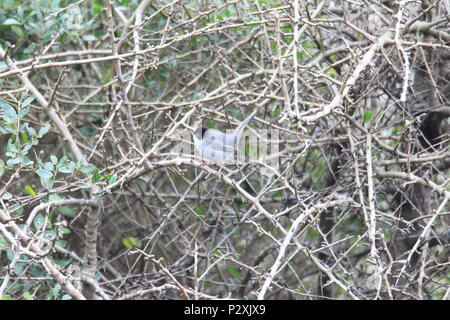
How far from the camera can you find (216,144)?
13.5 ft

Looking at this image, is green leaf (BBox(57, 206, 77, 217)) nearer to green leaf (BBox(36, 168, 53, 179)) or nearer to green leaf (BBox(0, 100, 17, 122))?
green leaf (BBox(36, 168, 53, 179))

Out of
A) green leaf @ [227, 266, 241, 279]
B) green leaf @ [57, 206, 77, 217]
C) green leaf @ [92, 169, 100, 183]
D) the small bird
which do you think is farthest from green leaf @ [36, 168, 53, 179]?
green leaf @ [227, 266, 241, 279]

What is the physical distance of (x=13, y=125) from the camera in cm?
300

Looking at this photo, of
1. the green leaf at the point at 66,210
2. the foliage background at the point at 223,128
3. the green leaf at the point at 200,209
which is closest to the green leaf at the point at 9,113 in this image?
the foliage background at the point at 223,128

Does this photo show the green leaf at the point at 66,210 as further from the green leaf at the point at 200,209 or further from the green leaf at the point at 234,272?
the green leaf at the point at 234,272

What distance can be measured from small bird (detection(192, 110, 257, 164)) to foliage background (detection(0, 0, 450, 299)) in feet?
0.47

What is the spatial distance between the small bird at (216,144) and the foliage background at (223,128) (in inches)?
5.7

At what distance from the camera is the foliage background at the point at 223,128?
310 cm

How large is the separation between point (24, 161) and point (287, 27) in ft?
5.76

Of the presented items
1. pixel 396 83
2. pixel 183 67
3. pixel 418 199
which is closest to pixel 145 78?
pixel 183 67

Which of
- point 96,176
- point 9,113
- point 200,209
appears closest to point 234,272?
point 200,209

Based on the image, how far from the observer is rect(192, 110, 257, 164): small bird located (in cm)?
394

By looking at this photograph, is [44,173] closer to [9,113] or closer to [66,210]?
[9,113]

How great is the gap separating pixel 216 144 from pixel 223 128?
10.9 inches
